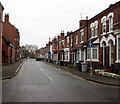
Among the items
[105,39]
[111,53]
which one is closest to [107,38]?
[105,39]

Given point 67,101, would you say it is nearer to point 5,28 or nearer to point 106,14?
point 106,14

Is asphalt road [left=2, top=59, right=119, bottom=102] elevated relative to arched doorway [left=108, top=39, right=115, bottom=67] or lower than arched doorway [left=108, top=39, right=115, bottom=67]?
lower

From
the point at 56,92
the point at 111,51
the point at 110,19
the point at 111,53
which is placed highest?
the point at 110,19

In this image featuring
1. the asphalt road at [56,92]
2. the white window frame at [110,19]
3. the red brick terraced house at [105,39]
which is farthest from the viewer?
the white window frame at [110,19]

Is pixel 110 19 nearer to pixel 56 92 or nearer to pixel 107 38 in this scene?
pixel 107 38

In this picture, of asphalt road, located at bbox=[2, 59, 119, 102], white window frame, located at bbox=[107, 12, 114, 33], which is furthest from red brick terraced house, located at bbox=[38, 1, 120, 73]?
asphalt road, located at bbox=[2, 59, 119, 102]

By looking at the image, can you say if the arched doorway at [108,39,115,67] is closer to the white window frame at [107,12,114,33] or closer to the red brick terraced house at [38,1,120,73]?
the red brick terraced house at [38,1,120,73]

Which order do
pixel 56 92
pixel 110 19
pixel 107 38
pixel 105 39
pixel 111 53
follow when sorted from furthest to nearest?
1. pixel 105 39
2. pixel 110 19
3. pixel 107 38
4. pixel 111 53
5. pixel 56 92

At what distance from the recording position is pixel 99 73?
66.9ft

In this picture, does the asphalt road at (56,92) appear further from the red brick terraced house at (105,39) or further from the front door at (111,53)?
the front door at (111,53)

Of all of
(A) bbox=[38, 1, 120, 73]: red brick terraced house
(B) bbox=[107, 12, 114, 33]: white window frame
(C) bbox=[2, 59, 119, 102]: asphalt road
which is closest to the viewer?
(C) bbox=[2, 59, 119, 102]: asphalt road

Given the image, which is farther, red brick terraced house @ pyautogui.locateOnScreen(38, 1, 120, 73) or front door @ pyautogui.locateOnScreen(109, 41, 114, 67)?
front door @ pyautogui.locateOnScreen(109, 41, 114, 67)

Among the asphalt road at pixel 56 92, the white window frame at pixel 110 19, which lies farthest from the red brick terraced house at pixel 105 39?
the asphalt road at pixel 56 92

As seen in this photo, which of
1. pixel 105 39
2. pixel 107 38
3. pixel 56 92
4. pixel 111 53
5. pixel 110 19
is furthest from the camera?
pixel 105 39
